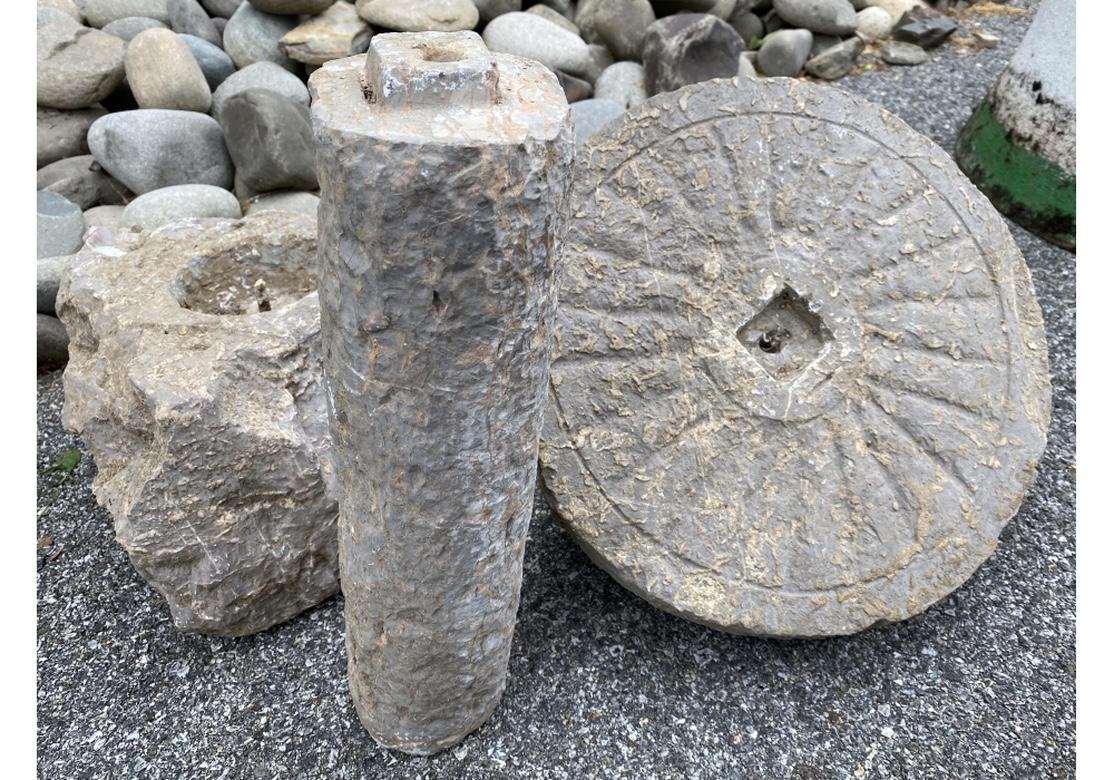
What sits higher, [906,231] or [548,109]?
[548,109]

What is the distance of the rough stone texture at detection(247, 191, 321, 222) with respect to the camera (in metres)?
2.86

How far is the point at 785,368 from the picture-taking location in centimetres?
179

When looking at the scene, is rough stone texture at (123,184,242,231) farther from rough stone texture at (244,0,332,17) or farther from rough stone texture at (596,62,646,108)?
rough stone texture at (596,62,646,108)

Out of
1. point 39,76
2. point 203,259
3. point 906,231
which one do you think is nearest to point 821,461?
point 906,231

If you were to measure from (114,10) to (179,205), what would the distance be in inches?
47.8

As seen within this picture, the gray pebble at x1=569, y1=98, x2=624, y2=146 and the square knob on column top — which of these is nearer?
the square knob on column top

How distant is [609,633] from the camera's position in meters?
1.87

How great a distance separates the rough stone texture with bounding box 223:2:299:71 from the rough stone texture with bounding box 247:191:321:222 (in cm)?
73

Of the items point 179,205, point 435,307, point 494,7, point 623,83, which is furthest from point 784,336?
point 494,7

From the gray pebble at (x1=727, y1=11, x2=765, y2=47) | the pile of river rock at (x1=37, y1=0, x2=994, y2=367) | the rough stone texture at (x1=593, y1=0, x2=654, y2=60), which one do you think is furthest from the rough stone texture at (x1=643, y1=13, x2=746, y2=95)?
the gray pebble at (x1=727, y1=11, x2=765, y2=47)

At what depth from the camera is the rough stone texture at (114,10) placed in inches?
130

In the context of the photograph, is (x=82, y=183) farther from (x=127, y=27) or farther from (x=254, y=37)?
(x=254, y=37)

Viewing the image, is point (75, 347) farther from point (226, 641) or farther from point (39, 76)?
point (39, 76)

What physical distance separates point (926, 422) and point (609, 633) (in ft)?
2.79
